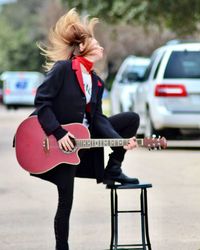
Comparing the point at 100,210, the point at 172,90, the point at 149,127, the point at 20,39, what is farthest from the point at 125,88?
the point at 20,39

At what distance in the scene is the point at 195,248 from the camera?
862 centimetres

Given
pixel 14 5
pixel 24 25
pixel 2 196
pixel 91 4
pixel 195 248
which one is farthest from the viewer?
pixel 14 5

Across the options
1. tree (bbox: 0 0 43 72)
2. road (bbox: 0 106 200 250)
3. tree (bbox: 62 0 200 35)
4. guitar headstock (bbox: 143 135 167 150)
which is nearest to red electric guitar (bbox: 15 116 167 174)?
guitar headstock (bbox: 143 135 167 150)

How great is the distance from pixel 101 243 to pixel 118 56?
64.7m

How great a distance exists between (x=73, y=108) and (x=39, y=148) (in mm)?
337

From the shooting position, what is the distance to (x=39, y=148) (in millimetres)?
7465

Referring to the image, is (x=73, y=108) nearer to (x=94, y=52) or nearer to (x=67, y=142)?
(x=67, y=142)

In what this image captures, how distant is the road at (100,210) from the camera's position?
9.10 meters

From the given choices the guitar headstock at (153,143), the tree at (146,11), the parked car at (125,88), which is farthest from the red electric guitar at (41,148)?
the tree at (146,11)

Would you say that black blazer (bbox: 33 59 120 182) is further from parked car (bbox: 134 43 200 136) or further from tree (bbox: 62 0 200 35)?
tree (bbox: 62 0 200 35)

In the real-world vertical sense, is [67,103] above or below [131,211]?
above

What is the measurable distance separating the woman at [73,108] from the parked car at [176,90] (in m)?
11.3

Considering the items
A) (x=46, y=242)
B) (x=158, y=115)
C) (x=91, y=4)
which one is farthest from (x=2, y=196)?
(x=91, y=4)

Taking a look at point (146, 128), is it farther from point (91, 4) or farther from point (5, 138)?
point (91, 4)
